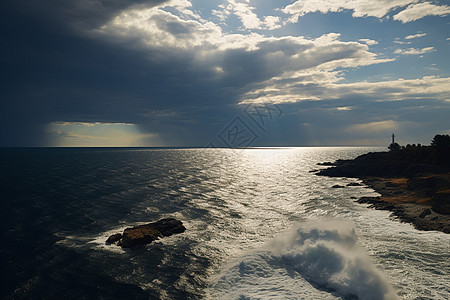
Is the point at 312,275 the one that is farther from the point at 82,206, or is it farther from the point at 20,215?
the point at 20,215

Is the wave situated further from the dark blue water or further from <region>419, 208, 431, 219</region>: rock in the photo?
<region>419, 208, 431, 219</region>: rock

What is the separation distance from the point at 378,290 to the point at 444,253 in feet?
34.8

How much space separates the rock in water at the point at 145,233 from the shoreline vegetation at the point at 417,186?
28.4 metres

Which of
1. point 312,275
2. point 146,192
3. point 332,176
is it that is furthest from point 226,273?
point 332,176

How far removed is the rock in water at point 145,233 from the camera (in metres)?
→ 23.2

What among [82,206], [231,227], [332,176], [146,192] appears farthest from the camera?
[332,176]

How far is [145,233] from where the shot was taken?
968 inches

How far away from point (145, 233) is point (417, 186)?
164 ft

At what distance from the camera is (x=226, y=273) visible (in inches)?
725

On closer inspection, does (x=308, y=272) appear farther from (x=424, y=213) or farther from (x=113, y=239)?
(x=424, y=213)

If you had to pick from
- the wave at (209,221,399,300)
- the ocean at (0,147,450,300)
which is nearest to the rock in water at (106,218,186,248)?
the ocean at (0,147,450,300)

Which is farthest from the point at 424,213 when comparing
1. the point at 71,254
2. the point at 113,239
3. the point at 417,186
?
the point at 71,254

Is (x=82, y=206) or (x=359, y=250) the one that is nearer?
(x=359, y=250)

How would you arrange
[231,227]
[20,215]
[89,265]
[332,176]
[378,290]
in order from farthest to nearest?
1. [332,176]
2. [20,215]
3. [231,227]
4. [89,265]
5. [378,290]
